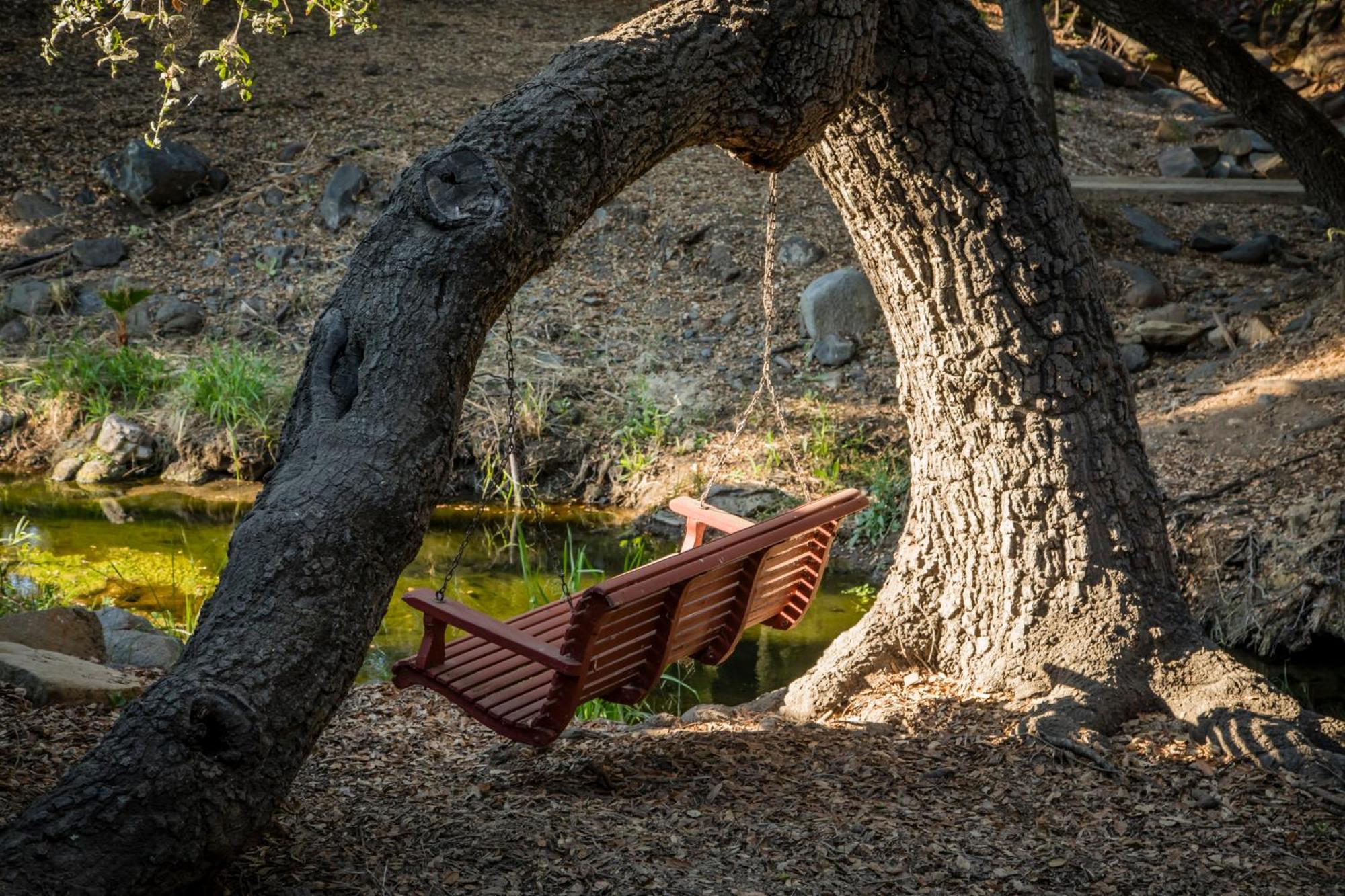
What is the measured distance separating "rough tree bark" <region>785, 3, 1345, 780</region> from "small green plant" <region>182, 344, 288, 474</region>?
5557 millimetres

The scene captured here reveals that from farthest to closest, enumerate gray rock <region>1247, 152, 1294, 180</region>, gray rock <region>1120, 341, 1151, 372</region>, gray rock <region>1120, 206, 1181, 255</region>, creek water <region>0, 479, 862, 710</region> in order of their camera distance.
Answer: gray rock <region>1247, 152, 1294, 180</region> < gray rock <region>1120, 206, 1181, 255</region> < gray rock <region>1120, 341, 1151, 372</region> < creek water <region>0, 479, 862, 710</region>

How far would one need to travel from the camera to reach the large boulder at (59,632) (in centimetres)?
499

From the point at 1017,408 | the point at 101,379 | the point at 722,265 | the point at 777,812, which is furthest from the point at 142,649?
the point at 722,265

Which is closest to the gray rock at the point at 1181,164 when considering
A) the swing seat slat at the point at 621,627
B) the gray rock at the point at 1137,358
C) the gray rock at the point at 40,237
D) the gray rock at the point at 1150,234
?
the gray rock at the point at 1150,234

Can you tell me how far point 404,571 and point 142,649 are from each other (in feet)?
7.69

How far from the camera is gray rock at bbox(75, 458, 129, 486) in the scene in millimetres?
8758

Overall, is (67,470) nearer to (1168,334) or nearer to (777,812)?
(777,812)

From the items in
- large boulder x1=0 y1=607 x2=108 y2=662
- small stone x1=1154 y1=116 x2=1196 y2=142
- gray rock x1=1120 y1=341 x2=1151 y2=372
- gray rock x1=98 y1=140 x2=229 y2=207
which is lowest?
large boulder x1=0 y1=607 x2=108 y2=662

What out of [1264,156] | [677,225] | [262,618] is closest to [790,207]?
[677,225]

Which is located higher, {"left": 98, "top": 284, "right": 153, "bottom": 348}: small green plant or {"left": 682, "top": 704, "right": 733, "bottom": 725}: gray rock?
{"left": 98, "top": 284, "right": 153, "bottom": 348}: small green plant

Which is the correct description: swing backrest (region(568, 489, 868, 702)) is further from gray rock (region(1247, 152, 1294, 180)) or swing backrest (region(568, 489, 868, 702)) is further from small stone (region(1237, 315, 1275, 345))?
gray rock (region(1247, 152, 1294, 180))

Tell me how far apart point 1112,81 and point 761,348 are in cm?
790

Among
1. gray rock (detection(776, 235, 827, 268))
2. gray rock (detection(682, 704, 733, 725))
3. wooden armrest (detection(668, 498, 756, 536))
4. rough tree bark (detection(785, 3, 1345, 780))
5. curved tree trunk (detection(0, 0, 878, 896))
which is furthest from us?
gray rock (detection(776, 235, 827, 268))

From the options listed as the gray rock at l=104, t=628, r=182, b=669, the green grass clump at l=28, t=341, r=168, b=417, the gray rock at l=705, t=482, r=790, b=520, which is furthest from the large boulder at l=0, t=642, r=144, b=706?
the green grass clump at l=28, t=341, r=168, b=417
